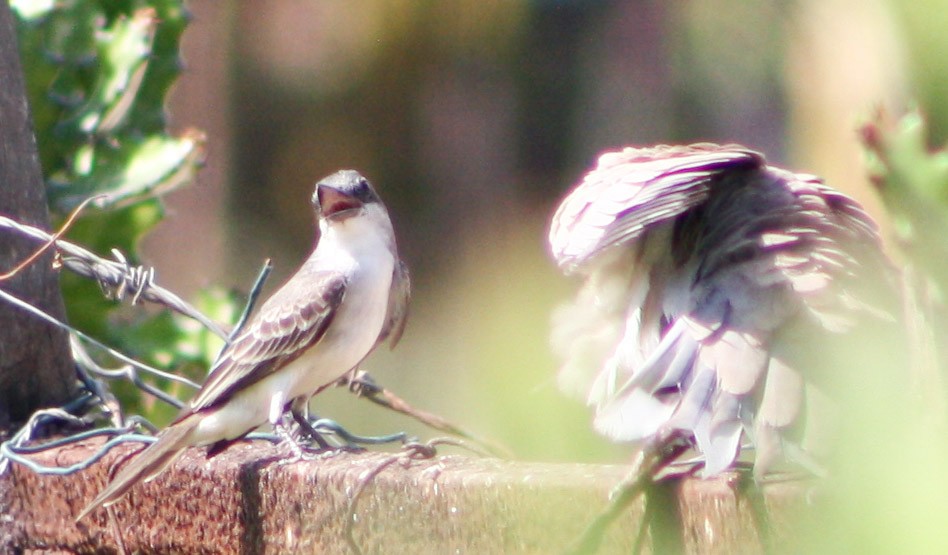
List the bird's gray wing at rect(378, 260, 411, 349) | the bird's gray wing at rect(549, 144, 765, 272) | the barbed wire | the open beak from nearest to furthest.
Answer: the bird's gray wing at rect(549, 144, 765, 272), the barbed wire, the bird's gray wing at rect(378, 260, 411, 349), the open beak

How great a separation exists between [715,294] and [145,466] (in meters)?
1.08

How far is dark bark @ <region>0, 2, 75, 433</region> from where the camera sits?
2.59 m

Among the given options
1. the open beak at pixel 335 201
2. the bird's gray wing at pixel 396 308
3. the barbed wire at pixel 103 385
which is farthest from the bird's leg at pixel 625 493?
the open beak at pixel 335 201

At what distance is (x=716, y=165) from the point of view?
2104mm

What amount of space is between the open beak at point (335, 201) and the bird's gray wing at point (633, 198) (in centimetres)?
114

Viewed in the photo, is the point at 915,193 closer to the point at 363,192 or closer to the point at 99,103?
the point at 363,192

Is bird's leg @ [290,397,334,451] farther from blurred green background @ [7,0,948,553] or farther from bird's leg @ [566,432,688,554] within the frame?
bird's leg @ [566,432,688,554]

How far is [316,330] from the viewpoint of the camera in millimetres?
2893

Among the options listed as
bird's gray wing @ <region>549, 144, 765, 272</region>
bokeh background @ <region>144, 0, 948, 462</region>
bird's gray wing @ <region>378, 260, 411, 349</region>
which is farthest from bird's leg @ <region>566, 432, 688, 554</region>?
bokeh background @ <region>144, 0, 948, 462</region>

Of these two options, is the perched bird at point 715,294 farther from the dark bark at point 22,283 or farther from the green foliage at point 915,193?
the dark bark at point 22,283

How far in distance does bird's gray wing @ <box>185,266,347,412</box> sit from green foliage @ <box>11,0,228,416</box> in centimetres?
85

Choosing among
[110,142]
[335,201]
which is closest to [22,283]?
[335,201]

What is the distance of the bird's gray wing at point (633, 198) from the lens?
1.98 metres

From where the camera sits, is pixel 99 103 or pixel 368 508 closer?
pixel 368 508
